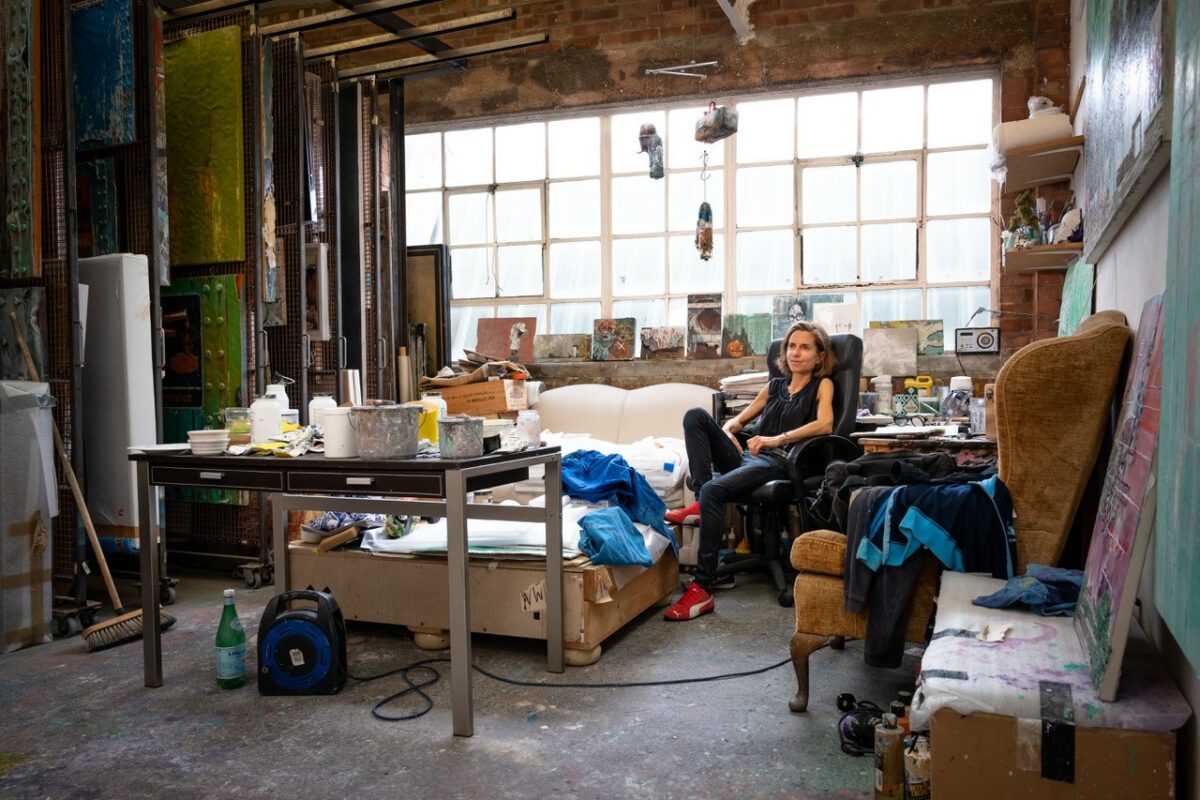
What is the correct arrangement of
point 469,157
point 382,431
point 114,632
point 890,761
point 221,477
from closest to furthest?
point 890,761, point 382,431, point 221,477, point 114,632, point 469,157

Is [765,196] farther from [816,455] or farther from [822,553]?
[822,553]

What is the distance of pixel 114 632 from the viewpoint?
361 centimetres

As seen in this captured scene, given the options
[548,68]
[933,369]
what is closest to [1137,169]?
[933,369]

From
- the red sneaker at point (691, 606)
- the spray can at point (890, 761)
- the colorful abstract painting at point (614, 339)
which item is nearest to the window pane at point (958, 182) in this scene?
the colorful abstract painting at point (614, 339)

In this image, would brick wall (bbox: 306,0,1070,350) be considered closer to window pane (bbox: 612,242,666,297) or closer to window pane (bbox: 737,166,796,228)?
window pane (bbox: 737,166,796,228)

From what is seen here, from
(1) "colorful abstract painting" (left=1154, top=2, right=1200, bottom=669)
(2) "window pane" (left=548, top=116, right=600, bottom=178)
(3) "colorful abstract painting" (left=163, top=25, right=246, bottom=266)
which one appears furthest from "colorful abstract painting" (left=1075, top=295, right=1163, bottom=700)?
(2) "window pane" (left=548, top=116, right=600, bottom=178)

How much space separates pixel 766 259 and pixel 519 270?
1.83m

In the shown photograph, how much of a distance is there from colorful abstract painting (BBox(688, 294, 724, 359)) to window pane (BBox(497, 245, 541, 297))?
121 centimetres

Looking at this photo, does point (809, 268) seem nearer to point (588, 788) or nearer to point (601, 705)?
point (601, 705)

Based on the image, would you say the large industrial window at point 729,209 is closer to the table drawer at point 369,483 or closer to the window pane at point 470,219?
the window pane at point 470,219

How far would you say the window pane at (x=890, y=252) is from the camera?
19.7 feet

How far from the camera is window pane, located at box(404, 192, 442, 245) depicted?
7.07 m

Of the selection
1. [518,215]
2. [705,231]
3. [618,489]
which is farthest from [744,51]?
[618,489]

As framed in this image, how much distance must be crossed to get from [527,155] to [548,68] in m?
0.63
